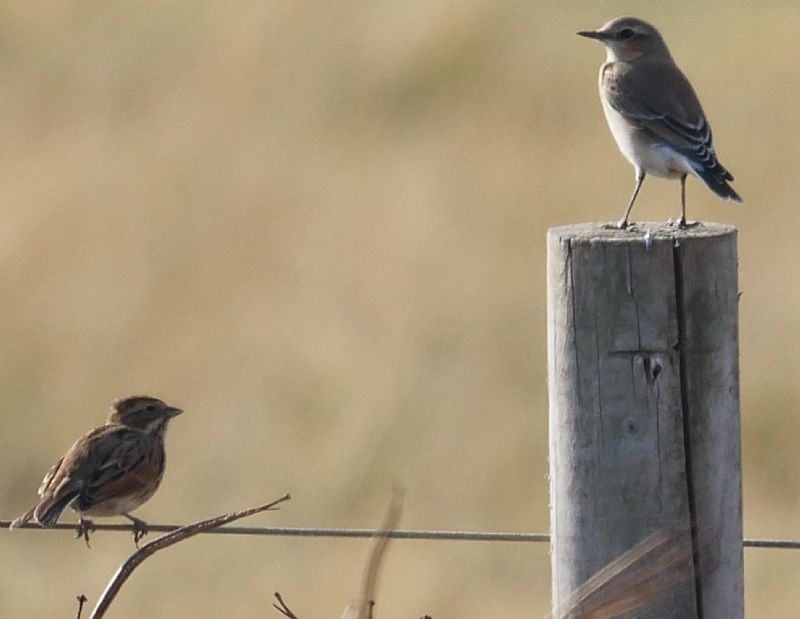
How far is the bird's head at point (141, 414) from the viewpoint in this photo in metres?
8.17

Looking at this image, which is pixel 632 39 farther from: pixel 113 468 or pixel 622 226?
pixel 622 226

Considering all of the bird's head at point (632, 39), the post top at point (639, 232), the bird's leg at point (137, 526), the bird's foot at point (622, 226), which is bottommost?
the bird's leg at point (137, 526)

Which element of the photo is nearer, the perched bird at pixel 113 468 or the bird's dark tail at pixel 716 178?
the perched bird at pixel 113 468

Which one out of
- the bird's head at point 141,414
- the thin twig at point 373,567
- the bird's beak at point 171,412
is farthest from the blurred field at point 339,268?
the thin twig at point 373,567

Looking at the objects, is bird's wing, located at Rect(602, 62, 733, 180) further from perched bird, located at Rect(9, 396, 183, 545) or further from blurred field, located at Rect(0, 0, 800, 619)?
blurred field, located at Rect(0, 0, 800, 619)

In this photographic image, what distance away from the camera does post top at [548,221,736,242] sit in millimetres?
4070

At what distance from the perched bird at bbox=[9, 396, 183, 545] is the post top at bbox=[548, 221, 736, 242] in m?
3.46

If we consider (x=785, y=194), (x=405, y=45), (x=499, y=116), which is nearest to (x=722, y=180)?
(x=785, y=194)

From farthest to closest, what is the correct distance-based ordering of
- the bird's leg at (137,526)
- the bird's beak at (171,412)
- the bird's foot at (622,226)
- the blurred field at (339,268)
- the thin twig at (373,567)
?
the blurred field at (339,268)
the bird's beak at (171,412)
the bird's leg at (137,526)
the bird's foot at (622,226)
the thin twig at (373,567)

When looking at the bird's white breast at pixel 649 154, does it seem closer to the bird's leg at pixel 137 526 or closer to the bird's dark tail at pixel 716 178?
the bird's dark tail at pixel 716 178

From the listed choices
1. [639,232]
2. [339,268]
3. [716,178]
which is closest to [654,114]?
[716,178]

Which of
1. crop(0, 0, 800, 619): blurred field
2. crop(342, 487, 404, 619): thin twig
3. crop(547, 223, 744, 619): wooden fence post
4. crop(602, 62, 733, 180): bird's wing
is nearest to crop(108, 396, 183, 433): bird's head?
crop(602, 62, 733, 180): bird's wing

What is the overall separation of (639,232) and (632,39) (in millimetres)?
5024

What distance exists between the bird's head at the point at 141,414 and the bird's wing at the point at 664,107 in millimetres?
2514
